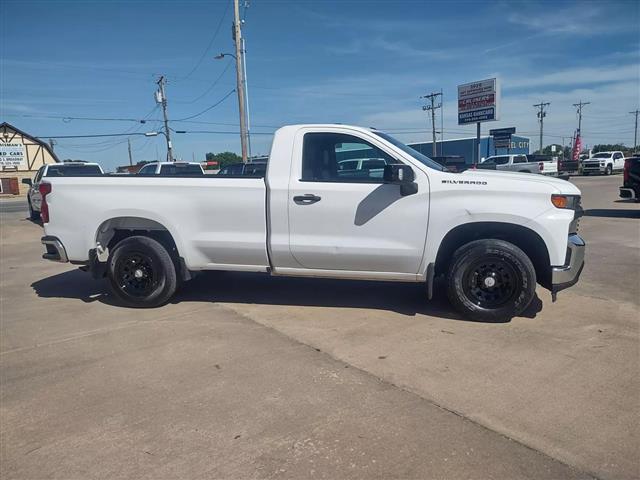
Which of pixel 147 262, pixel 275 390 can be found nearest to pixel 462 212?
pixel 275 390

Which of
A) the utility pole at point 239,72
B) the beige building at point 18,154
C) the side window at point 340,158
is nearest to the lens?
the side window at point 340,158

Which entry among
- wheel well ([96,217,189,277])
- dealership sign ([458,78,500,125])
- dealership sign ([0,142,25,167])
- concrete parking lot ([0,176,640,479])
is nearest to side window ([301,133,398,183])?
concrete parking lot ([0,176,640,479])

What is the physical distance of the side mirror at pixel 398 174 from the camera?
471 centimetres

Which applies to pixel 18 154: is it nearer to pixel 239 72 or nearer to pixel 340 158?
pixel 239 72

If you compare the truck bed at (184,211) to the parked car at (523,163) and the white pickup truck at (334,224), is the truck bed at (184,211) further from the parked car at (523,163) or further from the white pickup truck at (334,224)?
the parked car at (523,163)

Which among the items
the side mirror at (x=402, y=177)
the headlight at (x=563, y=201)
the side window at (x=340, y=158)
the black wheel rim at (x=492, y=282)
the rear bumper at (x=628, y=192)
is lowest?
the black wheel rim at (x=492, y=282)

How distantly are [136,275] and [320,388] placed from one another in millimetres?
3065

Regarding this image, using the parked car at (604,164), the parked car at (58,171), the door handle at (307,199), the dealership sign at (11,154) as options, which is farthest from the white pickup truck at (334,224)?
the dealership sign at (11,154)

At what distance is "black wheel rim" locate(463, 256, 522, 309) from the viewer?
484 centimetres

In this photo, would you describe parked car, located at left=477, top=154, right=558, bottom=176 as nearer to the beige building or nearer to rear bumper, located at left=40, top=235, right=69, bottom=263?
rear bumper, located at left=40, top=235, right=69, bottom=263

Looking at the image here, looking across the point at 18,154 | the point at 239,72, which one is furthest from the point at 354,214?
the point at 18,154

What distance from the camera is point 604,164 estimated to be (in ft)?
140

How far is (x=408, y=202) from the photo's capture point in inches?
195

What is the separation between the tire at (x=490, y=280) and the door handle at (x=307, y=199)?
1.55 metres
